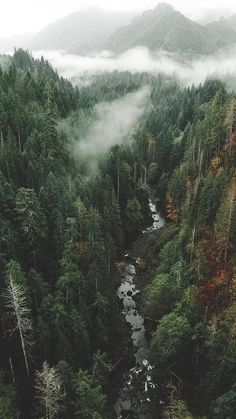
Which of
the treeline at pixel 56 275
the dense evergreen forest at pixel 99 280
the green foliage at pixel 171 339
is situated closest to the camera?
the treeline at pixel 56 275

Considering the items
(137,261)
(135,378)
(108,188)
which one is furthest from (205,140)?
(135,378)

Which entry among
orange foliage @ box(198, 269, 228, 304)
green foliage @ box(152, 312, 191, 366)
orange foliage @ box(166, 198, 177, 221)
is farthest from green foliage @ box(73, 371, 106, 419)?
orange foliage @ box(166, 198, 177, 221)

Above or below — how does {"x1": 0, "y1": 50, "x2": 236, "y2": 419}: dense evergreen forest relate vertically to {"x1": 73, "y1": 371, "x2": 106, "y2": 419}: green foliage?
above

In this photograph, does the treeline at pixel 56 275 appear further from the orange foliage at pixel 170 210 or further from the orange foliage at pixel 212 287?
the orange foliage at pixel 212 287

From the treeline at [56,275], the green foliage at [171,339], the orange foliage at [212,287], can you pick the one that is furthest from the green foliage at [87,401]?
the orange foliage at [212,287]

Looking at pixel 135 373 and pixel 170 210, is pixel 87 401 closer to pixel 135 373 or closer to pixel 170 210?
pixel 135 373

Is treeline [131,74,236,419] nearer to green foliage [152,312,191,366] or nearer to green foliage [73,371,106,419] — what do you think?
green foliage [152,312,191,366]

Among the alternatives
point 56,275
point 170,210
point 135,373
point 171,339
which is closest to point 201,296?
point 171,339
